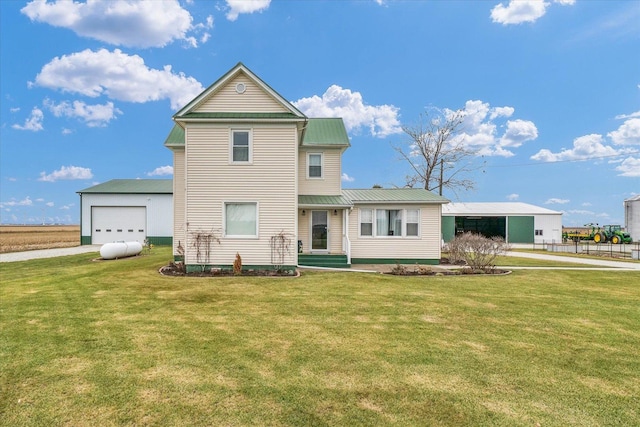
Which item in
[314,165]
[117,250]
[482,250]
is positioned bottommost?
[117,250]

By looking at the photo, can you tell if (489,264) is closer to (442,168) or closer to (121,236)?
(442,168)

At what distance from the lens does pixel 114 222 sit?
2838 centimetres

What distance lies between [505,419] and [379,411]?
1.32 m

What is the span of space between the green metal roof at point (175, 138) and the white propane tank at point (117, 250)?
6.55 meters

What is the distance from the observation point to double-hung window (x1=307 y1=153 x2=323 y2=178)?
56.4ft

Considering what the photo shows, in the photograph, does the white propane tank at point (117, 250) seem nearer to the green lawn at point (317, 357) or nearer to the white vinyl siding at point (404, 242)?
the green lawn at point (317, 357)

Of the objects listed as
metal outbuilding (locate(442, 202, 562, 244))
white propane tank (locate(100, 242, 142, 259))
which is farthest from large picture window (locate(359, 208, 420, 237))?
metal outbuilding (locate(442, 202, 562, 244))

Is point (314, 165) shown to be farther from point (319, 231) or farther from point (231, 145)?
point (231, 145)

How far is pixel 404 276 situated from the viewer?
42.1 feet

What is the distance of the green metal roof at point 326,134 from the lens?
16.9 meters

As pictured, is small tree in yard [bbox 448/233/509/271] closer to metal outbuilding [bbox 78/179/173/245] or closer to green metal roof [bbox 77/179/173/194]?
metal outbuilding [bbox 78/179/173/245]

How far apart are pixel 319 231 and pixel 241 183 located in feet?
16.7

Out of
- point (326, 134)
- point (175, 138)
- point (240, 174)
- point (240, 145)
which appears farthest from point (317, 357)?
point (175, 138)

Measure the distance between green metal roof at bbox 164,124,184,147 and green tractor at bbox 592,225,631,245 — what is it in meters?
39.7
